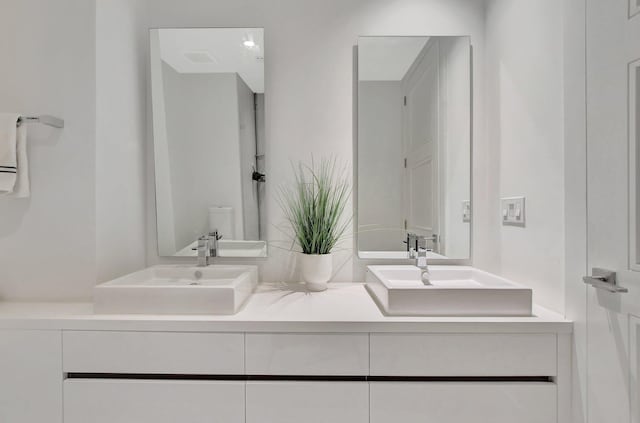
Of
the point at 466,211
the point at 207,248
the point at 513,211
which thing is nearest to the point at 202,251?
the point at 207,248

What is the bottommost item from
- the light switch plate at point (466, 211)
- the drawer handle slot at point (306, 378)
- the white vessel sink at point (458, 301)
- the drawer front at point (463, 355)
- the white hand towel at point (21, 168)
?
the drawer handle slot at point (306, 378)

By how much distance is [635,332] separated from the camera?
2.95 feet

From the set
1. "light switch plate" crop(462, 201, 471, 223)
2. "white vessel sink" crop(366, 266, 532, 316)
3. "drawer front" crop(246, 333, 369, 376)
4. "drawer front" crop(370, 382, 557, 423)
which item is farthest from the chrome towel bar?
"light switch plate" crop(462, 201, 471, 223)

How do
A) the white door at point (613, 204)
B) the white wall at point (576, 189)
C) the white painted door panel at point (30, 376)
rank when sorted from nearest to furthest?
1. the white door at point (613, 204)
2. the white wall at point (576, 189)
3. the white painted door panel at point (30, 376)

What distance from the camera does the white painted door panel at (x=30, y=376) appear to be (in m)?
1.18

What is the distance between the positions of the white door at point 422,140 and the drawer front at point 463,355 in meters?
0.62

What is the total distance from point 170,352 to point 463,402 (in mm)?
970

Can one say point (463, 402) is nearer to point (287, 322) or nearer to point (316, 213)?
point (287, 322)

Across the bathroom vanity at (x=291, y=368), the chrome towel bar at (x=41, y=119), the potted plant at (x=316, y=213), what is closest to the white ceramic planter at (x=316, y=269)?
the potted plant at (x=316, y=213)

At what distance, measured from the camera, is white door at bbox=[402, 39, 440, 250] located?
5.57 feet

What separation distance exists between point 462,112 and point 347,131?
22.1 inches

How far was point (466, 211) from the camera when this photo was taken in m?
1.72

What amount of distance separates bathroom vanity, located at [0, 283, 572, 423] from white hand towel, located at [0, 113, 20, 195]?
52cm

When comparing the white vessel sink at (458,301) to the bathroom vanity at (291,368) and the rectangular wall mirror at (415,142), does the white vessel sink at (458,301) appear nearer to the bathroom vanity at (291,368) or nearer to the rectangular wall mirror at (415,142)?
the bathroom vanity at (291,368)
